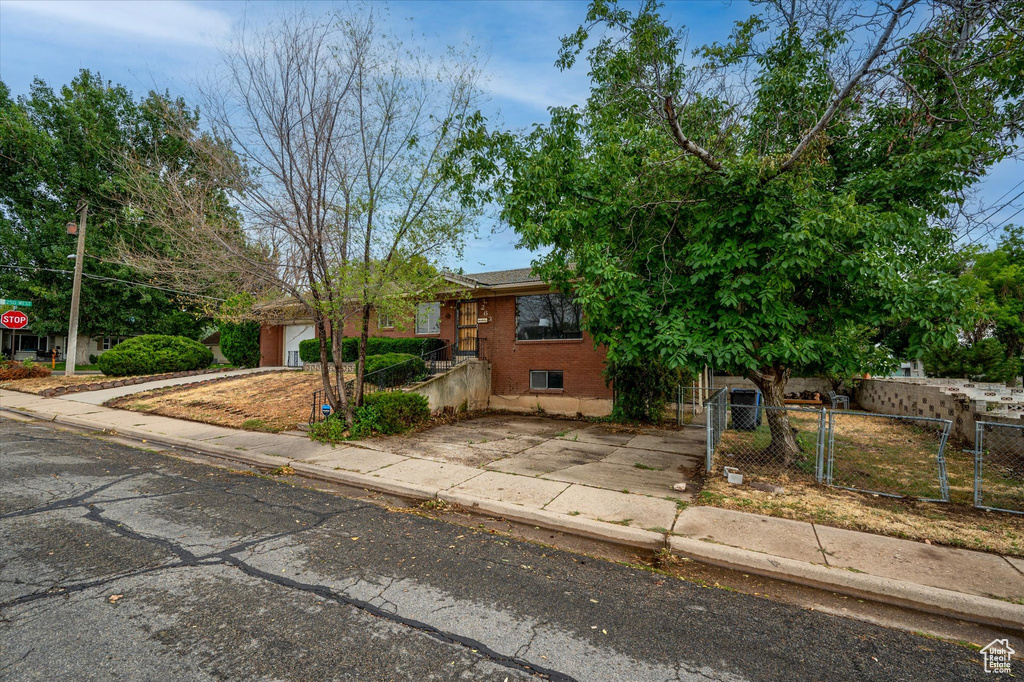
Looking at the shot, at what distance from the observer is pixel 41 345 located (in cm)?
3497

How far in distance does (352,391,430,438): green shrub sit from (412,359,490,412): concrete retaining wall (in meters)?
0.92

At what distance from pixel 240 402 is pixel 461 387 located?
678 cm

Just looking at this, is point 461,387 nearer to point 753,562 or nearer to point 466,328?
point 466,328

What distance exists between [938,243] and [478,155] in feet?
27.7

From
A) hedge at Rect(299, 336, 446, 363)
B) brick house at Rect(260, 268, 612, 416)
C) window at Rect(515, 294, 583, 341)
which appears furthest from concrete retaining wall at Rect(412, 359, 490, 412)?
hedge at Rect(299, 336, 446, 363)

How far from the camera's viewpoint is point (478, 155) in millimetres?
10172

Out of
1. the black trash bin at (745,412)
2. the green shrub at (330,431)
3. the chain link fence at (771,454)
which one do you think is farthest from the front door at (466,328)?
the chain link fence at (771,454)

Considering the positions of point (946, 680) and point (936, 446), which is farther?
point (936, 446)

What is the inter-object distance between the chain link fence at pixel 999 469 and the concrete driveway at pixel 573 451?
3.71 metres

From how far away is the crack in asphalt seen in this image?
3150 millimetres

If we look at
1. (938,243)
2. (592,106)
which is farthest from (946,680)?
(592,106)

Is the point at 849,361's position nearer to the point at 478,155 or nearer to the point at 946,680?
the point at 946,680

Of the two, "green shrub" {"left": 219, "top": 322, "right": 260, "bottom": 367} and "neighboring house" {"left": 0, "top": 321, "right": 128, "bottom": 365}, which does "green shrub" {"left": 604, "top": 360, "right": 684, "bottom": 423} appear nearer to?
"green shrub" {"left": 219, "top": 322, "right": 260, "bottom": 367}

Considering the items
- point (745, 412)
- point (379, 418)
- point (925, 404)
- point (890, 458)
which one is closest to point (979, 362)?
point (925, 404)
